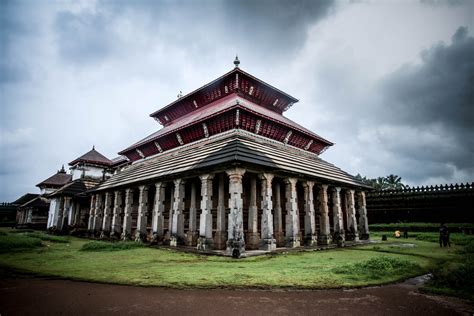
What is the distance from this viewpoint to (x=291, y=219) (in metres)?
12.3

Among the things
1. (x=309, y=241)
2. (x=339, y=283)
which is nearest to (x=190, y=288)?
(x=339, y=283)

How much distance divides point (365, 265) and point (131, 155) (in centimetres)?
2011

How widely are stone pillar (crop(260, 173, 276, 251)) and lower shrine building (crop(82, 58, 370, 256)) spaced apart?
0.04 metres

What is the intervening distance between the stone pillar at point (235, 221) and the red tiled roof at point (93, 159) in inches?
939

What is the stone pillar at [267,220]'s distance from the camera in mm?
10644

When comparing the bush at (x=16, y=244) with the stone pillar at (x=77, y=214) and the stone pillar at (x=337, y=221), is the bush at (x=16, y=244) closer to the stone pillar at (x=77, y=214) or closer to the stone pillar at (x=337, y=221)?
the stone pillar at (x=77, y=214)

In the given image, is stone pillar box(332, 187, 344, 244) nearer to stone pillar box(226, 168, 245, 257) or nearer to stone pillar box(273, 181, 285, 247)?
stone pillar box(273, 181, 285, 247)

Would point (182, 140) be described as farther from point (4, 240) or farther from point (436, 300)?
point (436, 300)

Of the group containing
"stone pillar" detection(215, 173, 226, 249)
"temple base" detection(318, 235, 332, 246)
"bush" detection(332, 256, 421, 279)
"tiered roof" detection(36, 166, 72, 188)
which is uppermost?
"tiered roof" detection(36, 166, 72, 188)

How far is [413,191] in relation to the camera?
22891mm

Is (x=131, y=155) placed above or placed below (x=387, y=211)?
above

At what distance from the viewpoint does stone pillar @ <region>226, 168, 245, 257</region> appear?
9.51 m

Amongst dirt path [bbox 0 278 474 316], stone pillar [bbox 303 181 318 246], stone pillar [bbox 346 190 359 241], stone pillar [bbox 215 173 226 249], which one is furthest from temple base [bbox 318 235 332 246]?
dirt path [bbox 0 278 474 316]

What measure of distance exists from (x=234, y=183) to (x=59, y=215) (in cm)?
2273
